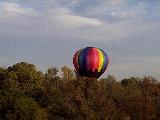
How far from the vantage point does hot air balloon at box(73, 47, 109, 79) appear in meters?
69.9

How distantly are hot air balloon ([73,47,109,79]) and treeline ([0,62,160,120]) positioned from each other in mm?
3521

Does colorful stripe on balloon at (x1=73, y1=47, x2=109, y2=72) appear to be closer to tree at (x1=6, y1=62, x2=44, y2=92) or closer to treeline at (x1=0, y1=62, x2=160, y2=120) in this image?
treeline at (x1=0, y1=62, x2=160, y2=120)

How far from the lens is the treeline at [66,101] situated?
51.8 metres

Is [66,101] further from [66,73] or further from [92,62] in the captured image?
[66,73]

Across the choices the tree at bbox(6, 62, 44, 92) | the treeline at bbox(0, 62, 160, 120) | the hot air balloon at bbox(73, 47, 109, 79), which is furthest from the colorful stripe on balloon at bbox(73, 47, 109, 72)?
the tree at bbox(6, 62, 44, 92)

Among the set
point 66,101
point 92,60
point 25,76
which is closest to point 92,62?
point 92,60

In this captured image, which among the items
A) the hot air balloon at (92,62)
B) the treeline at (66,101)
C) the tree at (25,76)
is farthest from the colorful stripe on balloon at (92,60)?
the tree at (25,76)

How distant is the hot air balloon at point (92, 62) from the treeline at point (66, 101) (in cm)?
352

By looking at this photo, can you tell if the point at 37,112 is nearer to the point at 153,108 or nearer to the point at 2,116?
the point at 2,116

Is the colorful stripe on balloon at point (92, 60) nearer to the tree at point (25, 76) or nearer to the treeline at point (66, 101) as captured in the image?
the treeline at point (66, 101)

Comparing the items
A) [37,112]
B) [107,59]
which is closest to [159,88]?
[107,59]

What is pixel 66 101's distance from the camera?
5609 cm

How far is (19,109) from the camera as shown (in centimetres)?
5056

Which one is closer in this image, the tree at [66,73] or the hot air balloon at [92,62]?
the hot air balloon at [92,62]
